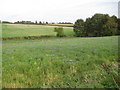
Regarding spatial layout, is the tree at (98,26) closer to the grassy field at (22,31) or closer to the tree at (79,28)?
the tree at (79,28)

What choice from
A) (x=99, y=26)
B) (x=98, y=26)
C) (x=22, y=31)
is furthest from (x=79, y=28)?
(x=22, y=31)

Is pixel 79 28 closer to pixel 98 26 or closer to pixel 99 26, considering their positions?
pixel 98 26

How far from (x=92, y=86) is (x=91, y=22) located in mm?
66805

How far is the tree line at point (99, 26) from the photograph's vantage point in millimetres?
60719

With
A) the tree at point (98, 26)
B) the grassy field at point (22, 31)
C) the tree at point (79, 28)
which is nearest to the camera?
the grassy field at point (22, 31)

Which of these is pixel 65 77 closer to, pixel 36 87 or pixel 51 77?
pixel 51 77

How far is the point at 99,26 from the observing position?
64938mm

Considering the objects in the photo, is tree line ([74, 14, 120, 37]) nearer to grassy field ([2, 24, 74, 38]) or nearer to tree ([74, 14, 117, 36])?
tree ([74, 14, 117, 36])

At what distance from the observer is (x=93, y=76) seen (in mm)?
6391

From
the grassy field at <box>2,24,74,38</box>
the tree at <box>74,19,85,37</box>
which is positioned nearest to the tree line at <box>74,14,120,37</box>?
the tree at <box>74,19,85,37</box>

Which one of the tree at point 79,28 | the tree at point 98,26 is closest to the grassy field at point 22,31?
the tree at point 79,28

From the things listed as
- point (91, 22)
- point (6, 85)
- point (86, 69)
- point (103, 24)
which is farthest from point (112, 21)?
point (6, 85)

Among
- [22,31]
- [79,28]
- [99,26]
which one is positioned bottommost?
[22,31]

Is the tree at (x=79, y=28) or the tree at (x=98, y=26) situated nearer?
the tree at (x=98, y=26)
